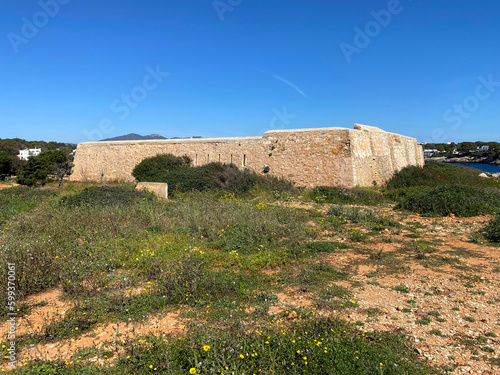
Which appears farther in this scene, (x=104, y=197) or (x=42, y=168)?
(x=42, y=168)

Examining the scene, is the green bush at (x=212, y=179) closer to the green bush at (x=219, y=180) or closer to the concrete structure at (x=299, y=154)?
the green bush at (x=219, y=180)

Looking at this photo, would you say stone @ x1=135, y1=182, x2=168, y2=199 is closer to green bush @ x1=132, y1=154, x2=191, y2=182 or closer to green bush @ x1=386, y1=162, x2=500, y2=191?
green bush @ x1=132, y1=154, x2=191, y2=182

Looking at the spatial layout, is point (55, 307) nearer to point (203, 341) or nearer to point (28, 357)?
point (28, 357)

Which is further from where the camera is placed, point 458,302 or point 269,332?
point 458,302

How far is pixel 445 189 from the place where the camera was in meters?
10.6

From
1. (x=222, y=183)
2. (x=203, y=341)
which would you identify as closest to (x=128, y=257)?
(x=203, y=341)

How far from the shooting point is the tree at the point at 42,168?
17.7 metres

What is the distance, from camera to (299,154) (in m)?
14.6

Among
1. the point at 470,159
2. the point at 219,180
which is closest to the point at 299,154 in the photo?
the point at 219,180

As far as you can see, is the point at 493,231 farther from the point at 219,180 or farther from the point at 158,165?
the point at 158,165

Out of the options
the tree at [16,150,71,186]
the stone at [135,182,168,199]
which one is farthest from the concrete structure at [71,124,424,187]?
the stone at [135,182,168,199]

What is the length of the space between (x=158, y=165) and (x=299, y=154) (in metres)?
7.56

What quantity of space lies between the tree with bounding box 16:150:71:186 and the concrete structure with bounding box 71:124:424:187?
2066 mm

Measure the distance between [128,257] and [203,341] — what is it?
303cm
